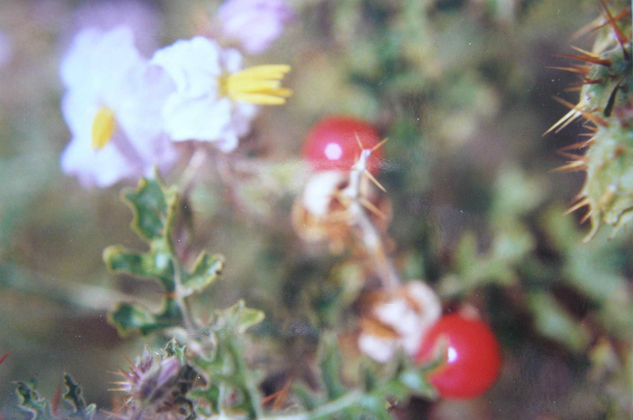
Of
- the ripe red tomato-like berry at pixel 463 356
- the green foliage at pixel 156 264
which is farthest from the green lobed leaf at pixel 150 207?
the ripe red tomato-like berry at pixel 463 356

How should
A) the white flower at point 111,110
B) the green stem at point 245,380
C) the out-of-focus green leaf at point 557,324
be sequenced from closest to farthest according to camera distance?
1. the green stem at point 245,380
2. the white flower at point 111,110
3. the out-of-focus green leaf at point 557,324

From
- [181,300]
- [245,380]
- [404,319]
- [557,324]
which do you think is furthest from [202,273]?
[557,324]

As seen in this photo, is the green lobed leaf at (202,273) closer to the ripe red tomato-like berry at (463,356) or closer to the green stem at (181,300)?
the green stem at (181,300)

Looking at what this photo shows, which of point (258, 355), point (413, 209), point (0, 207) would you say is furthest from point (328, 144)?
point (0, 207)

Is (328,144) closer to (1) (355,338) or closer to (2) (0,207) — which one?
(1) (355,338)

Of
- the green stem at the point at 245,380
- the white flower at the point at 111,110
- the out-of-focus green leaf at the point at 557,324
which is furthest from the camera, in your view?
the out-of-focus green leaf at the point at 557,324

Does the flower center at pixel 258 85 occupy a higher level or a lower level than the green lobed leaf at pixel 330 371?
higher
